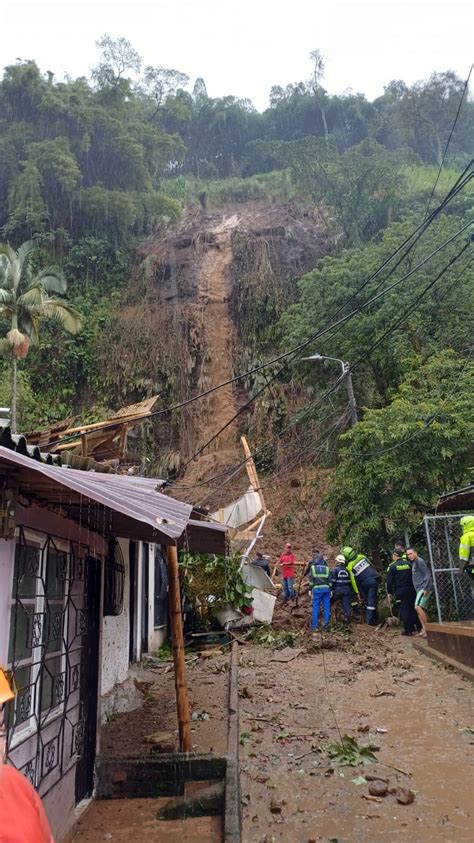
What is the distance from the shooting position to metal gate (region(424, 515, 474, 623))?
10016mm

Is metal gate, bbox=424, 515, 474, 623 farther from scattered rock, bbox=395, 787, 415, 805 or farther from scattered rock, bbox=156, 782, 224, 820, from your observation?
scattered rock, bbox=156, 782, 224, 820

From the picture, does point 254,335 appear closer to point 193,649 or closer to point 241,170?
point 193,649

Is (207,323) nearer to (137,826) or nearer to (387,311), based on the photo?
(387,311)

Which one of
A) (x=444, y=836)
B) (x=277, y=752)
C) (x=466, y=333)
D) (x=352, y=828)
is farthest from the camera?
(x=466, y=333)

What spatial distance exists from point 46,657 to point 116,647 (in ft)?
13.3

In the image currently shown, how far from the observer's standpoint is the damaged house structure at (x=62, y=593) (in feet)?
11.0

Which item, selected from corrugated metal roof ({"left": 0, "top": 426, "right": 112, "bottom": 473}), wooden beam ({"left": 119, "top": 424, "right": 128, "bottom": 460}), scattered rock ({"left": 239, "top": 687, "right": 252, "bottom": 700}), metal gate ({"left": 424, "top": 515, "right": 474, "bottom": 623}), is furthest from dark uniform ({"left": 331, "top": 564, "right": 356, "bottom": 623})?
corrugated metal roof ({"left": 0, "top": 426, "right": 112, "bottom": 473})

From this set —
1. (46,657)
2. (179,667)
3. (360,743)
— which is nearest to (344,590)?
(360,743)

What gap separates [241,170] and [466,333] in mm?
38956

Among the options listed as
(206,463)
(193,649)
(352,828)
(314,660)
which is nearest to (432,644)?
(314,660)

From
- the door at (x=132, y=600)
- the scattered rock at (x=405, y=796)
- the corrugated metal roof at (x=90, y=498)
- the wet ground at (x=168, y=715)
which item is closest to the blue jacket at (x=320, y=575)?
the wet ground at (x=168, y=715)

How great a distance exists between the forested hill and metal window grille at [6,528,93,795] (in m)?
11.9

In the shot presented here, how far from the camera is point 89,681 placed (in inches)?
224

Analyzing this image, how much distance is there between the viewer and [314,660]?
34.7ft
